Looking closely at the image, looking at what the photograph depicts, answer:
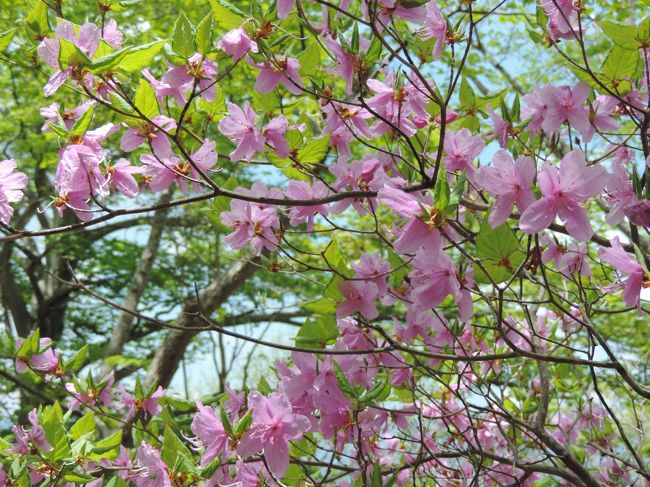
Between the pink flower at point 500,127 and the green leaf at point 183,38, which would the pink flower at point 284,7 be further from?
the pink flower at point 500,127

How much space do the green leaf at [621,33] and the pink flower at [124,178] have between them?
1.06 metres

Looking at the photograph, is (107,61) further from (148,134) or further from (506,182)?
(506,182)

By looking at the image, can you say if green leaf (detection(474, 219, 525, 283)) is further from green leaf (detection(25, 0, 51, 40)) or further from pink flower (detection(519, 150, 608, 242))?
green leaf (detection(25, 0, 51, 40))

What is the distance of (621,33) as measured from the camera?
136cm

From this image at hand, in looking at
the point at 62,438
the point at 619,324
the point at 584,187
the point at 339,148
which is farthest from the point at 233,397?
the point at 619,324

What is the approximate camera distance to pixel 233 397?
156 cm

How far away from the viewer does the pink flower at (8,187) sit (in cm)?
131

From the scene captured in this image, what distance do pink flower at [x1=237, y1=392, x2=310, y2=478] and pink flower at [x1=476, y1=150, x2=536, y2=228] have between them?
1.80 ft

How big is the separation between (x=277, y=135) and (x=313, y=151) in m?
0.10

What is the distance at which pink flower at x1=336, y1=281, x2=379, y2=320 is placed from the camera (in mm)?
1479

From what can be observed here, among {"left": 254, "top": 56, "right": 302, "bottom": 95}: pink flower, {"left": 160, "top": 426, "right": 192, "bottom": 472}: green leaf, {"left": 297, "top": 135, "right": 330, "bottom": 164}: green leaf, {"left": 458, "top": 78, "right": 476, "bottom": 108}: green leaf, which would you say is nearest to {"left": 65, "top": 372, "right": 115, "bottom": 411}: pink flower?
{"left": 160, "top": 426, "right": 192, "bottom": 472}: green leaf

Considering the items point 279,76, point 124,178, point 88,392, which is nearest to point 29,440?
point 88,392

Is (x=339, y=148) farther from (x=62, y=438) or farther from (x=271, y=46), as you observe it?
(x=62, y=438)

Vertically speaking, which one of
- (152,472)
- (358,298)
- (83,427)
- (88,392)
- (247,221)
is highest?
(247,221)
